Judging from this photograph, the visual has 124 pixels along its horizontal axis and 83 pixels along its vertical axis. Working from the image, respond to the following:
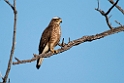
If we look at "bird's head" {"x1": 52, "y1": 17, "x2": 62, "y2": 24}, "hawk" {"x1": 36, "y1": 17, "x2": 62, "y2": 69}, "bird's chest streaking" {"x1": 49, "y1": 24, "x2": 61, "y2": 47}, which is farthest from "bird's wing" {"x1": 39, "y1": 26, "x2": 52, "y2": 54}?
"bird's head" {"x1": 52, "y1": 17, "x2": 62, "y2": 24}

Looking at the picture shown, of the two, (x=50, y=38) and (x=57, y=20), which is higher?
(x=57, y=20)

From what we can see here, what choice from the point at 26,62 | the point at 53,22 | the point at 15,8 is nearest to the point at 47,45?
the point at 53,22

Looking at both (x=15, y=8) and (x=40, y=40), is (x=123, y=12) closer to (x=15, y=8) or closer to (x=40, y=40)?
(x=15, y=8)

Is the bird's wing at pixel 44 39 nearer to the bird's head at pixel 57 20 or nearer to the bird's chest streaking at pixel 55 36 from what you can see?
the bird's chest streaking at pixel 55 36

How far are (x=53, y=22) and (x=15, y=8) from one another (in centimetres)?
496

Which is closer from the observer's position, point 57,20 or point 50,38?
point 50,38

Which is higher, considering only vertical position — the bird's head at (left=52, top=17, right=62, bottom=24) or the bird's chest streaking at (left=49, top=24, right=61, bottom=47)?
the bird's head at (left=52, top=17, right=62, bottom=24)

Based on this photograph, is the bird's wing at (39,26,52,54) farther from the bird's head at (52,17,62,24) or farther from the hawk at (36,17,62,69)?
the bird's head at (52,17,62,24)

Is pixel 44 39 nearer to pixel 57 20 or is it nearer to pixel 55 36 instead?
pixel 55 36

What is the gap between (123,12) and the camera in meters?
4.20

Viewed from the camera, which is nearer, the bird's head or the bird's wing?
the bird's wing

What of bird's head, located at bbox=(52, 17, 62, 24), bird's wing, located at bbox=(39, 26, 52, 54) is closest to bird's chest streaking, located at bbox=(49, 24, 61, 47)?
bird's wing, located at bbox=(39, 26, 52, 54)

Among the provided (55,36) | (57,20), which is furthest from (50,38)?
(57,20)

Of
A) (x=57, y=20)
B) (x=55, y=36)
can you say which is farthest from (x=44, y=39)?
(x=57, y=20)
